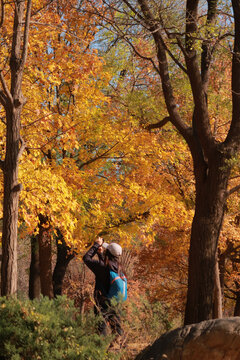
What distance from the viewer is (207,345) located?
17.0 ft

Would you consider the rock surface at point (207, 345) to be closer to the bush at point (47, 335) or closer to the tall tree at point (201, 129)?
the bush at point (47, 335)

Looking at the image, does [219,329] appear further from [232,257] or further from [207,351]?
[232,257]

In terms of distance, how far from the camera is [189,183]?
613 inches

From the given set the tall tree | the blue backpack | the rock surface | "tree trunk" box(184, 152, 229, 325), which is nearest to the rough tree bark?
the blue backpack

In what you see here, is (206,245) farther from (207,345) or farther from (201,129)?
(207,345)

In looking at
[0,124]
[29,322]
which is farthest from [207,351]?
[0,124]

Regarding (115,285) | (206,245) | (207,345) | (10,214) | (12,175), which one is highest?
(12,175)

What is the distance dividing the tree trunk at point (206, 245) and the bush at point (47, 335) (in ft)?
12.7

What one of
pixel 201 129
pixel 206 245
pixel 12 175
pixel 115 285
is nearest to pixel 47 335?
pixel 115 285

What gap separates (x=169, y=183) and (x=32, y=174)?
713 centimetres

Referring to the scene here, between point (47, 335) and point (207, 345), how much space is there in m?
1.82

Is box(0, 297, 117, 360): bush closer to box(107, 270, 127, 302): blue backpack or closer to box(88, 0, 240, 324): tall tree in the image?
box(107, 270, 127, 302): blue backpack

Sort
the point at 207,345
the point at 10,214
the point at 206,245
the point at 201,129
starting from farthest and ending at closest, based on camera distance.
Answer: the point at 201,129
the point at 206,245
the point at 10,214
the point at 207,345

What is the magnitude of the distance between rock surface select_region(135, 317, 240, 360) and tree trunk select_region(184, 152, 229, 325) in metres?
3.59
